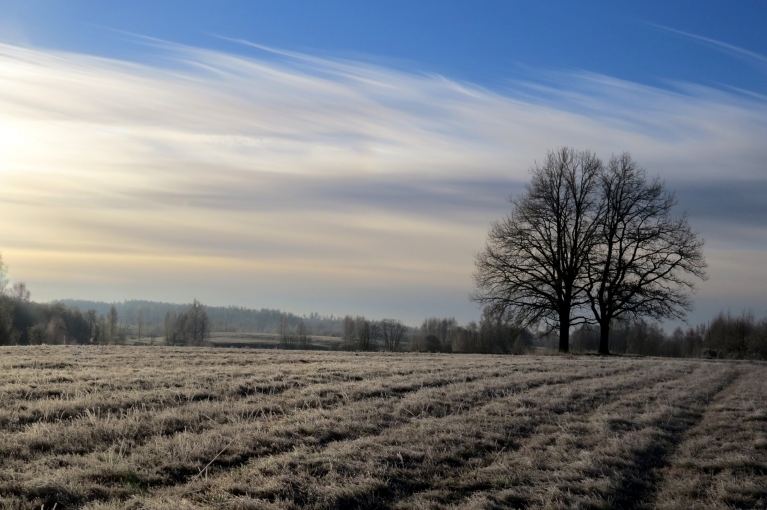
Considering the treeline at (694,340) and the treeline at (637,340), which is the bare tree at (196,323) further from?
the treeline at (694,340)

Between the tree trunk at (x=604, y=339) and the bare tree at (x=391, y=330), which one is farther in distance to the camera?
the bare tree at (x=391, y=330)

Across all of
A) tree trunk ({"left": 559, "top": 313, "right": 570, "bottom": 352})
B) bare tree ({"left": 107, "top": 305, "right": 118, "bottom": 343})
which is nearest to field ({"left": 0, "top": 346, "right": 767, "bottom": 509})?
tree trunk ({"left": 559, "top": 313, "right": 570, "bottom": 352})

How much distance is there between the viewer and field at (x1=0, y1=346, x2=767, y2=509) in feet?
19.6

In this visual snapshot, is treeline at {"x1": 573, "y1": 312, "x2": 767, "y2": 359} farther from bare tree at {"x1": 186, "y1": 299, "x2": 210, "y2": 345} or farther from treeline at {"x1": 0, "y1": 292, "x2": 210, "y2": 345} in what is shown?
bare tree at {"x1": 186, "y1": 299, "x2": 210, "y2": 345}

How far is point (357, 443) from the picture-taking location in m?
7.71

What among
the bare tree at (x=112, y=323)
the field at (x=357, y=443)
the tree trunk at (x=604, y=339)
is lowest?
the bare tree at (x=112, y=323)

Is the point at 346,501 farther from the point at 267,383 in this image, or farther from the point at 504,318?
the point at 504,318

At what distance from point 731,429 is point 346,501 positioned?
7.74 metres

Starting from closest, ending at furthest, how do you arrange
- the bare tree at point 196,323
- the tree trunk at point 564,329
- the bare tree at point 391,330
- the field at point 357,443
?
1. the field at point 357,443
2. the tree trunk at point 564,329
3. the bare tree at point 391,330
4. the bare tree at point 196,323

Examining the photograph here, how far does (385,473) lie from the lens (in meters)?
6.61

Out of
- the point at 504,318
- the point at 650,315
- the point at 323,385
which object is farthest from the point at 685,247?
the point at 323,385

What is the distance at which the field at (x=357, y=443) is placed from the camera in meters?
5.97

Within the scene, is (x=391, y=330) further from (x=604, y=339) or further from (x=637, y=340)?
(x=604, y=339)

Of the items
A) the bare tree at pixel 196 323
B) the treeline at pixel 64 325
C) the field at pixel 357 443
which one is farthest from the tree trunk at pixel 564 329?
the bare tree at pixel 196 323
